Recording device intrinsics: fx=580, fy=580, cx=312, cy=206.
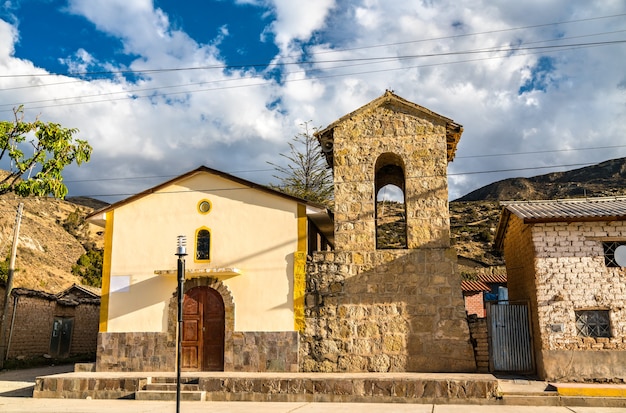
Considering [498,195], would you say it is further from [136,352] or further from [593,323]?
[136,352]

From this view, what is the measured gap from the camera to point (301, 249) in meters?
16.4

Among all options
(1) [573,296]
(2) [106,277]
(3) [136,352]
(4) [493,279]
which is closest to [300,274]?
(3) [136,352]

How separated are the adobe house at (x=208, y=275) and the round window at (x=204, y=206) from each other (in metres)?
0.03

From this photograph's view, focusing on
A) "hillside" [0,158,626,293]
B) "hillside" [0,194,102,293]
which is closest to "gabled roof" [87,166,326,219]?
"hillside" [0,158,626,293]

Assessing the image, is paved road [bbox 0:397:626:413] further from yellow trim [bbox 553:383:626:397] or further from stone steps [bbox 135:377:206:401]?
yellow trim [bbox 553:383:626:397]

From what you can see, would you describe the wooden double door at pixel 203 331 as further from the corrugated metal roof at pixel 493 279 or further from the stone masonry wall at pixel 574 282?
the corrugated metal roof at pixel 493 279

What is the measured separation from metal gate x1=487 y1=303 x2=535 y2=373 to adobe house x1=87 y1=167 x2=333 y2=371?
17.0 ft

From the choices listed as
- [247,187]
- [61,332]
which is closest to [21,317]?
[61,332]

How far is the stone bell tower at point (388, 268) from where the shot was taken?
15.3 metres

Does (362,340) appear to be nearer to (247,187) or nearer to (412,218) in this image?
(412,218)

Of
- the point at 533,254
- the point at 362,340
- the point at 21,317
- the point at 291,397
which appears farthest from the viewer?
the point at 21,317

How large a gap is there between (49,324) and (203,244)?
36.3 feet

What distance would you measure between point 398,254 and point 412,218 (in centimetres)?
110

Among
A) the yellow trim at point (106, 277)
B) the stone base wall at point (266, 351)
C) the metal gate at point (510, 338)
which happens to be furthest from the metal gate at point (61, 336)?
the metal gate at point (510, 338)
